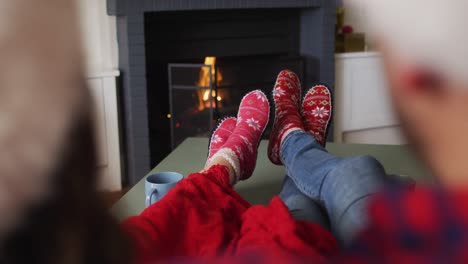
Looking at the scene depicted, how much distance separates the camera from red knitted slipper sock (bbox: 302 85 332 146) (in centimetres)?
138

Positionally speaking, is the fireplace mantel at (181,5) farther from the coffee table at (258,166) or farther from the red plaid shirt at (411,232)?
the red plaid shirt at (411,232)

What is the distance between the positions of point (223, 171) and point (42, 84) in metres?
0.79

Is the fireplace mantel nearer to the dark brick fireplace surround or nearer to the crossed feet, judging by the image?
the dark brick fireplace surround

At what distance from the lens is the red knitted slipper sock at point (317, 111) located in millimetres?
1382

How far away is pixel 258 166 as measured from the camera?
1.21m

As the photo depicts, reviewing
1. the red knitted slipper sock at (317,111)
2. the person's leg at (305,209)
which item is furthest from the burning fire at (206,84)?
the person's leg at (305,209)

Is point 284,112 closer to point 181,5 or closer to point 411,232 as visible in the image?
point 181,5

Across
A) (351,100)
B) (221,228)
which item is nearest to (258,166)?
(221,228)

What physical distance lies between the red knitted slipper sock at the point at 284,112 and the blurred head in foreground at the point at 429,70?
38.8 inches

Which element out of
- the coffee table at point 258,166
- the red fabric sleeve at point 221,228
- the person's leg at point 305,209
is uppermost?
the red fabric sleeve at point 221,228

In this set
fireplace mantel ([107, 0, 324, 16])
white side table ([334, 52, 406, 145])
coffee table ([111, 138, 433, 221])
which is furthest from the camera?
white side table ([334, 52, 406, 145])

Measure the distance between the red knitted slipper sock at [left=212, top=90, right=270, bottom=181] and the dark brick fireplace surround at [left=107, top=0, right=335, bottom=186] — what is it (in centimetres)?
77

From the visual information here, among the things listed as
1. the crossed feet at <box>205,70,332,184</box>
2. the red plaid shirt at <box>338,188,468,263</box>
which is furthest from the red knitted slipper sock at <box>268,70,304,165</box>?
the red plaid shirt at <box>338,188,468,263</box>

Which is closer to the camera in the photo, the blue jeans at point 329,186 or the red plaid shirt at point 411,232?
the red plaid shirt at point 411,232
